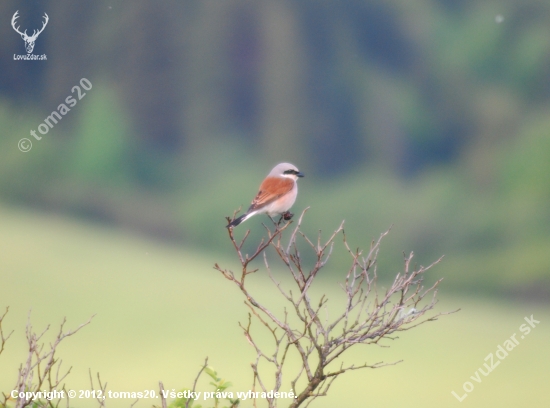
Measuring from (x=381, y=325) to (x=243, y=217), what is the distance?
1112 mm

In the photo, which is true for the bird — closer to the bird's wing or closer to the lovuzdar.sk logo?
the bird's wing

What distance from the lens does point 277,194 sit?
3260 mm

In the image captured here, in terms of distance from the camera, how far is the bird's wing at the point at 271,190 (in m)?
3.22

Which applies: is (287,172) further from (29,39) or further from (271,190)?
(29,39)

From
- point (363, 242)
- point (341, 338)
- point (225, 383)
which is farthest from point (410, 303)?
point (363, 242)

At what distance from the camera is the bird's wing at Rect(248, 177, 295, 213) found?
3.22 meters

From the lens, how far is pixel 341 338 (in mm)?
2146

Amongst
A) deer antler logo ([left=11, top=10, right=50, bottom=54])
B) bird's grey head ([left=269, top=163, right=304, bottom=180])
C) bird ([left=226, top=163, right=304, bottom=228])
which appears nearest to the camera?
bird ([left=226, top=163, right=304, bottom=228])

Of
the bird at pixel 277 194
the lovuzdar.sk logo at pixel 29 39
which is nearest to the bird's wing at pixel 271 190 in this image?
the bird at pixel 277 194

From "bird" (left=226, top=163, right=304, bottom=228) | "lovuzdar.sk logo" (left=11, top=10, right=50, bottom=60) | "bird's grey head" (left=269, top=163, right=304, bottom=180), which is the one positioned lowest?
"bird" (left=226, top=163, right=304, bottom=228)

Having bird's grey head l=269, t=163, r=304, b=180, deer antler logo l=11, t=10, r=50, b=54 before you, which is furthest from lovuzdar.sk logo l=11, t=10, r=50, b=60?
bird's grey head l=269, t=163, r=304, b=180

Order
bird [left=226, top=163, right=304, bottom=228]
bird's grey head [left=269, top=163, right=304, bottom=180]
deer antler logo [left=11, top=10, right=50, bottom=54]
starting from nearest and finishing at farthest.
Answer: bird [left=226, top=163, right=304, bottom=228] < bird's grey head [left=269, top=163, right=304, bottom=180] < deer antler logo [left=11, top=10, right=50, bottom=54]

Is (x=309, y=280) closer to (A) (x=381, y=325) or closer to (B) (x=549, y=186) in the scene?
(A) (x=381, y=325)

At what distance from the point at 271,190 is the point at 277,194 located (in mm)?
42
